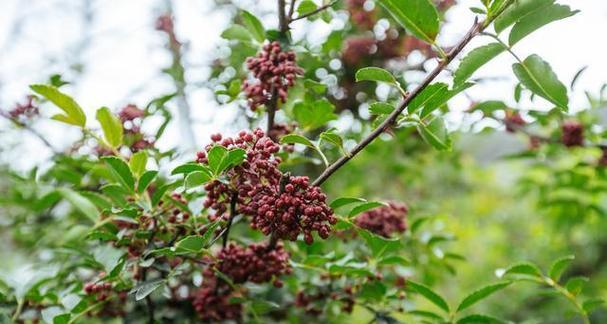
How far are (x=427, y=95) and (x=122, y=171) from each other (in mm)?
515

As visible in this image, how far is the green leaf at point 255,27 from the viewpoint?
43.7 inches

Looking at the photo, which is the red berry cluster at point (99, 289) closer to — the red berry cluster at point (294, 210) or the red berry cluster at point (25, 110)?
the red berry cluster at point (294, 210)

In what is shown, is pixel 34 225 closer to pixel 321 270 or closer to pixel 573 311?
pixel 321 270

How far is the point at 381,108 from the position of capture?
86cm

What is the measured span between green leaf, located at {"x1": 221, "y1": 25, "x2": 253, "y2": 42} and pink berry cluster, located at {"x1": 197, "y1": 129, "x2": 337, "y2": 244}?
1.22ft

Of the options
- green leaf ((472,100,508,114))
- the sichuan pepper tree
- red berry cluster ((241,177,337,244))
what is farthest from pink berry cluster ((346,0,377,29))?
red berry cluster ((241,177,337,244))

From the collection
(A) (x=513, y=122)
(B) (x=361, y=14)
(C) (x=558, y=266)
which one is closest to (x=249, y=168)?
(C) (x=558, y=266)

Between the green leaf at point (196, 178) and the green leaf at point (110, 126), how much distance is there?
0.35m

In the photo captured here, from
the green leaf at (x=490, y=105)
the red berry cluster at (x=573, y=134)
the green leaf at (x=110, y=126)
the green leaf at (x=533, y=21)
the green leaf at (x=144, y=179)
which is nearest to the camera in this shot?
the green leaf at (x=533, y=21)

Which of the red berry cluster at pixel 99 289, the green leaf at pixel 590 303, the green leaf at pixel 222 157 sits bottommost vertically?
the red berry cluster at pixel 99 289

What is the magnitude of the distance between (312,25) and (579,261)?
136 inches

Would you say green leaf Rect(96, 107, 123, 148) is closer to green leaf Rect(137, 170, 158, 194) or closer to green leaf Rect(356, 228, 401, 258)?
green leaf Rect(137, 170, 158, 194)

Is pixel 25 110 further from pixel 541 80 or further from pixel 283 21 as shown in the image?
pixel 541 80

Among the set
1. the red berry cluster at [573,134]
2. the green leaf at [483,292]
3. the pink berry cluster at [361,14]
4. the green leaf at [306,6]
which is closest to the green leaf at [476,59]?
the green leaf at [306,6]
